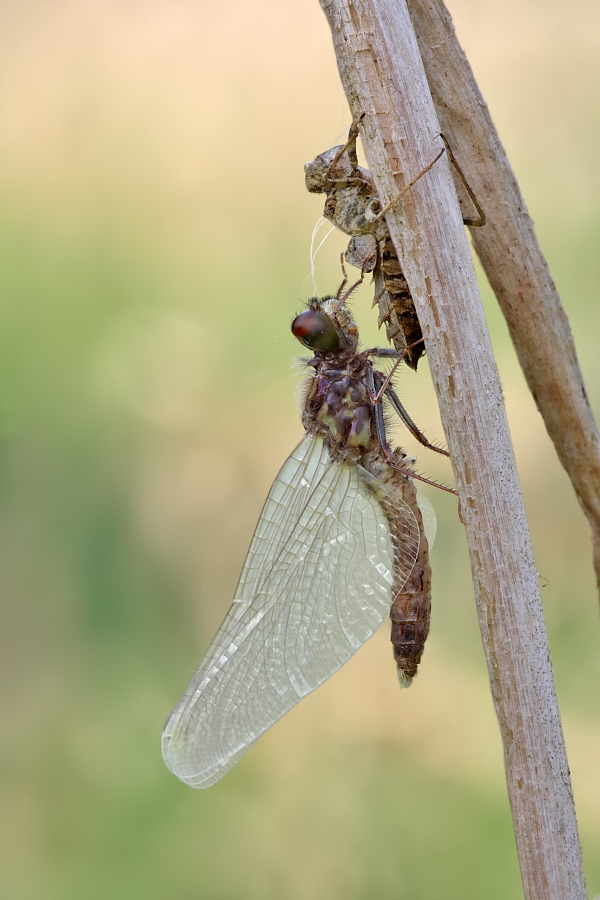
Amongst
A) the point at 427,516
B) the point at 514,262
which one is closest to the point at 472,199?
the point at 514,262

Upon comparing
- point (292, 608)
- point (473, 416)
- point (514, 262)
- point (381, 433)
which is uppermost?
point (514, 262)

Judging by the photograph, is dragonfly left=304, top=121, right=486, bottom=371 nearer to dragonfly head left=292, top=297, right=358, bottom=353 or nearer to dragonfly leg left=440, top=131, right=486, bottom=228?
dragonfly leg left=440, top=131, right=486, bottom=228

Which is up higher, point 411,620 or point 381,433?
point 381,433

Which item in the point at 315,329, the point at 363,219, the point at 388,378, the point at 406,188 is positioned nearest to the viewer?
the point at 406,188

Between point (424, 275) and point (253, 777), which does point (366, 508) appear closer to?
point (424, 275)

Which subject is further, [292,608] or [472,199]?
[292,608]

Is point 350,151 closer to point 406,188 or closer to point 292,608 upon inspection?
point 406,188

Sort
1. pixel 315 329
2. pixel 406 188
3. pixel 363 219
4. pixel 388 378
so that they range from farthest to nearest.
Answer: pixel 315 329 → pixel 388 378 → pixel 363 219 → pixel 406 188

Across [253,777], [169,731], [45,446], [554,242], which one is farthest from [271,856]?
[554,242]

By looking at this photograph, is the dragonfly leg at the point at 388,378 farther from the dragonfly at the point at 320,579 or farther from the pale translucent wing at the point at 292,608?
the pale translucent wing at the point at 292,608
